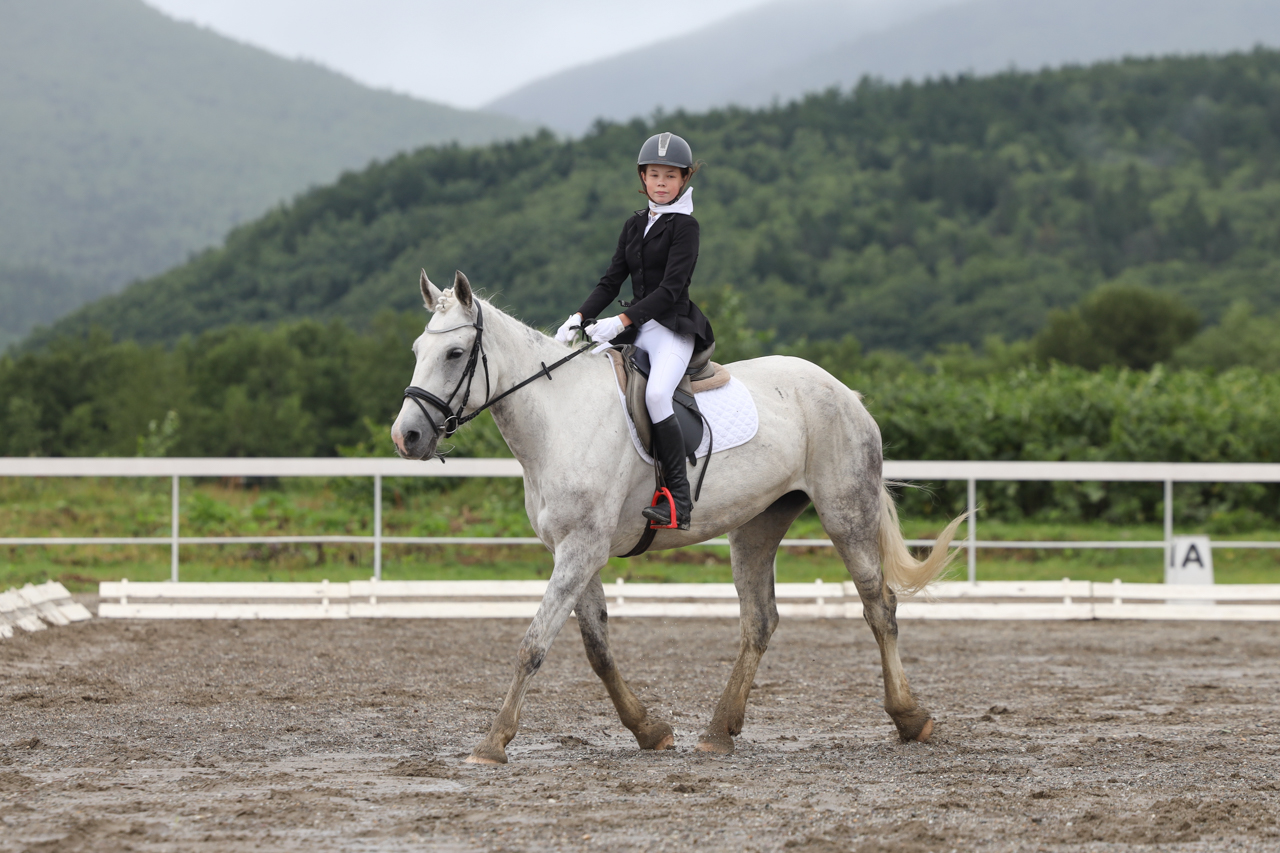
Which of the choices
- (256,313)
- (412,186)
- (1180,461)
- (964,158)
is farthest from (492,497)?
(964,158)

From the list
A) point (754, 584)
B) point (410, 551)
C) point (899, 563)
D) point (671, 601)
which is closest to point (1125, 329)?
point (410, 551)

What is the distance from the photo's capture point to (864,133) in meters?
114

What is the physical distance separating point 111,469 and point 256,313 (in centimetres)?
8344

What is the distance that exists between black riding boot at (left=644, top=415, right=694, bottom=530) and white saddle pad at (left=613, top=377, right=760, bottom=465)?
0.41 ft

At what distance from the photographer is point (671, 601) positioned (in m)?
11.7

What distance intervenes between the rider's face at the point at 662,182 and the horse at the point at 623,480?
791mm

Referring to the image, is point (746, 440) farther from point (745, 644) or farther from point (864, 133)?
point (864, 133)

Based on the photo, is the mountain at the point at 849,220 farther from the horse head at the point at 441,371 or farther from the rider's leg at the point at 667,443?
the horse head at the point at 441,371

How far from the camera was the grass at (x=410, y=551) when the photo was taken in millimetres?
13992

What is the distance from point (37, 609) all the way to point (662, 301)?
651 cm

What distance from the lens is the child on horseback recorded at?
18.3ft

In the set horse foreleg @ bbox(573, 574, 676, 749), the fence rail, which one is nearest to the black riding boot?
horse foreleg @ bbox(573, 574, 676, 749)

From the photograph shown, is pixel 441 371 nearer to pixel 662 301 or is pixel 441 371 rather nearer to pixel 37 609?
pixel 662 301

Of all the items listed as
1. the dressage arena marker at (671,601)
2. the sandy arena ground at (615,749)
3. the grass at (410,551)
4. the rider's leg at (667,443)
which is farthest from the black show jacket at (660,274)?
the grass at (410,551)
